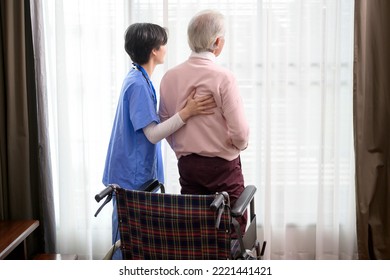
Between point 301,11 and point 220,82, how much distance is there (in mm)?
972

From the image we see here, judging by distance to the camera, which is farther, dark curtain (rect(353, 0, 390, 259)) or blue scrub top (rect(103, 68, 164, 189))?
dark curtain (rect(353, 0, 390, 259))

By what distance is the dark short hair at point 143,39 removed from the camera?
2.25 meters

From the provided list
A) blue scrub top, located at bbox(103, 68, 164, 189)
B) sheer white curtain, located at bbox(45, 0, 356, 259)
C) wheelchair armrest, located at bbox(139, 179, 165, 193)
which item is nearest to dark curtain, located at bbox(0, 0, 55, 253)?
sheer white curtain, located at bbox(45, 0, 356, 259)

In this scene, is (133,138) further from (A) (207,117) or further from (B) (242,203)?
(B) (242,203)

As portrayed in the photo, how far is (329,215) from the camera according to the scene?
2.97 metres

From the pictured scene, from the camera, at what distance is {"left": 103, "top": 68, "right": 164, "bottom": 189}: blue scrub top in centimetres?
221

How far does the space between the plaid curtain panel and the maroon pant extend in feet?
1.19

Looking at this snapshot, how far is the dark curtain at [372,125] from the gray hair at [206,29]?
3.24 ft

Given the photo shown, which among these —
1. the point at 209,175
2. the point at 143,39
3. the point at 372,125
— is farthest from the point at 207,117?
the point at 372,125

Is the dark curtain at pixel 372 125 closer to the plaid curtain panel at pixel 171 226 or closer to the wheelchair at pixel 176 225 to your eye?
the wheelchair at pixel 176 225

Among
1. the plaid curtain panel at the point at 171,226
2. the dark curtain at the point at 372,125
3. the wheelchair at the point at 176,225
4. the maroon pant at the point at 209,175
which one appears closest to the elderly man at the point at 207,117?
the maroon pant at the point at 209,175

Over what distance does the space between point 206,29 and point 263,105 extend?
0.90 meters

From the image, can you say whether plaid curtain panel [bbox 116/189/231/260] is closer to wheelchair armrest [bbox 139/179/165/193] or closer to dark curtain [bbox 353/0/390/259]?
wheelchair armrest [bbox 139/179/165/193]

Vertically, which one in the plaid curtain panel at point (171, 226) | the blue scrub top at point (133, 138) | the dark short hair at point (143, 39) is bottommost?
the plaid curtain panel at point (171, 226)
